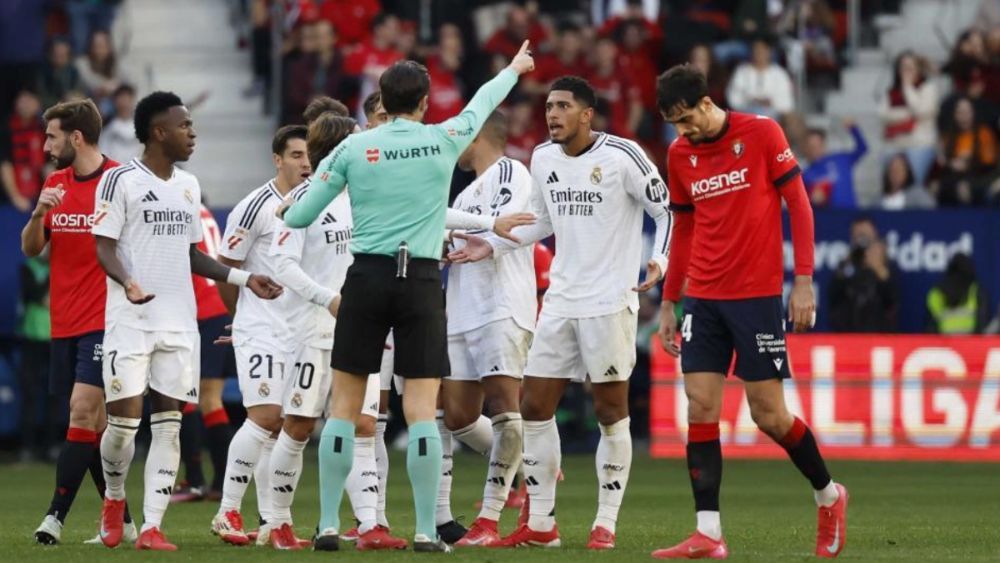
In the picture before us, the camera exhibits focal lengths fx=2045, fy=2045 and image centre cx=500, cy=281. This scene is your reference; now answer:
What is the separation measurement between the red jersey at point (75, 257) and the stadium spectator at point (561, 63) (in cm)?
1219

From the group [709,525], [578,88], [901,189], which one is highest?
[901,189]

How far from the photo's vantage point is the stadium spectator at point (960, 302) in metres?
21.0

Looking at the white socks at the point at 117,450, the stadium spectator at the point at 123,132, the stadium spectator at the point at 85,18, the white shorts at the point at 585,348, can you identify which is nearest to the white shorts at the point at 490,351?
the white shorts at the point at 585,348

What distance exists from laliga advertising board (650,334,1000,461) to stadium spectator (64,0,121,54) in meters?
9.22

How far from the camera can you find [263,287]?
11.1 m

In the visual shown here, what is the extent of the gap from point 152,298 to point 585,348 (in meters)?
2.41

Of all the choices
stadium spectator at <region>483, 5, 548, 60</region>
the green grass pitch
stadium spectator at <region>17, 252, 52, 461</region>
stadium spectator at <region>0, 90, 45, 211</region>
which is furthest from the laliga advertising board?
stadium spectator at <region>0, 90, 45, 211</region>

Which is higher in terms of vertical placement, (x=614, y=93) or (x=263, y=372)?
(x=614, y=93)

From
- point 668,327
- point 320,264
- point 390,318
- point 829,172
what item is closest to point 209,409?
point 320,264

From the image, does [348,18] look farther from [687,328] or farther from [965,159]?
[687,328]

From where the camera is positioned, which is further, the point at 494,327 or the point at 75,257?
the point at 494,327

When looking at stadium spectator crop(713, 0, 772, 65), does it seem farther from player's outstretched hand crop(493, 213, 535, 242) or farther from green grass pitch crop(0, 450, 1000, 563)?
player's outstretched hand crop(493, 213, 535, 242)

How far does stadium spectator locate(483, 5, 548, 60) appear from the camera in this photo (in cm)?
2433

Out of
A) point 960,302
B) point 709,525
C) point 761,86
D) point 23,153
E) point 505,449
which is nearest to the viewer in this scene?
point 709,525
